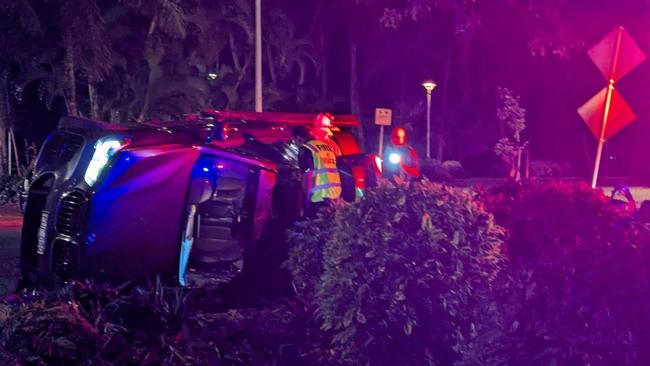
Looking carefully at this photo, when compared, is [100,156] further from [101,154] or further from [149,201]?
[149,201]

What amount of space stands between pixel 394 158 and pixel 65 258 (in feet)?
19.3

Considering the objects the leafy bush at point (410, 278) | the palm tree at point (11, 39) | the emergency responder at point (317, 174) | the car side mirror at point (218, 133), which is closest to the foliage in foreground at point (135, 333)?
the leafy bush at point (410, 278)

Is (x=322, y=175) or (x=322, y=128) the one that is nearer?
(x=322, y=175)

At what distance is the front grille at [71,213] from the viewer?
239 inches

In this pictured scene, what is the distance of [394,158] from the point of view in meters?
11.2

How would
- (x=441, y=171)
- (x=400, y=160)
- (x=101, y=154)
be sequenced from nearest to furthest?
(x=101, y=154) → (x=400, y=160) → (x=441, y=171)

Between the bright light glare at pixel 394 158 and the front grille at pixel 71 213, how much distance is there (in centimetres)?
576

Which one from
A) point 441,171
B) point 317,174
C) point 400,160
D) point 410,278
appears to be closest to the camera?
Result: point 410,278

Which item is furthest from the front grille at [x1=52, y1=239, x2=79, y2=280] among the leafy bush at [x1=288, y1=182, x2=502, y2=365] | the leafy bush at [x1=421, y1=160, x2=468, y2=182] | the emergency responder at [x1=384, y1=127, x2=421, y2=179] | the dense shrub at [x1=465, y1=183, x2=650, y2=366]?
the leafy bush at [x1=421, y1=160, x2=468, y2=182]

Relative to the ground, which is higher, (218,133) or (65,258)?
(218,133)

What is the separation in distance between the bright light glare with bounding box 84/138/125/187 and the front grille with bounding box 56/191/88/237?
15 centimetres

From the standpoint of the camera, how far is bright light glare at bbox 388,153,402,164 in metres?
11.1

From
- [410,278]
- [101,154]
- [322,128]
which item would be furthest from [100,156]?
[410,278]

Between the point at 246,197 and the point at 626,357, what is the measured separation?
3.83 m
